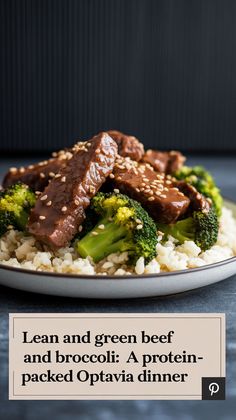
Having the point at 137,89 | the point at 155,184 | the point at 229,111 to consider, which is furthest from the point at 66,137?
the point at 155,184

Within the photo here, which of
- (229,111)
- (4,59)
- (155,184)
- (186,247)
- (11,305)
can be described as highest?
(4,59)

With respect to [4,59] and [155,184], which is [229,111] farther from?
[155,184]

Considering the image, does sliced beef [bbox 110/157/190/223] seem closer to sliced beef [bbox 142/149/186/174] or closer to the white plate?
the white plate

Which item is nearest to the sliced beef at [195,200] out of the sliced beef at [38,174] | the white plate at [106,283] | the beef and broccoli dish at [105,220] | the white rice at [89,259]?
the beef and broccoli dish at [105,220]

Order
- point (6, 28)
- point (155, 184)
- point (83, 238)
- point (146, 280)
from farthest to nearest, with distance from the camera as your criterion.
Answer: point (6, 28), point (155, 184), point (83, 238), point (146, 280)

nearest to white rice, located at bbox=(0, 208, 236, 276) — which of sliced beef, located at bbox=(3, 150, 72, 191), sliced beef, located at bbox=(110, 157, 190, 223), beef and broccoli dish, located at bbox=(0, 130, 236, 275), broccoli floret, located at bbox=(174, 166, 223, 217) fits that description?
beef and broccoli dish, located at bbox=(0, 130, 236, 275)

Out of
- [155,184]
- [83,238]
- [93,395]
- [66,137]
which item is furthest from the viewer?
[66,137]
